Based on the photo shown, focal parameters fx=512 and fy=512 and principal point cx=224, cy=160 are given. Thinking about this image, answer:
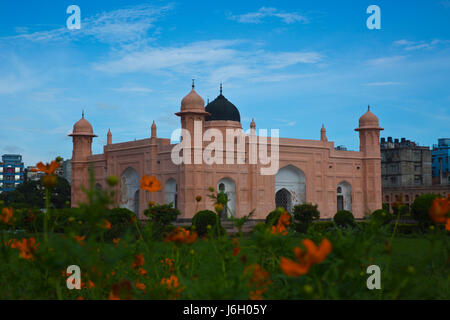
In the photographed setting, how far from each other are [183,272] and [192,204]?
48.1 ft

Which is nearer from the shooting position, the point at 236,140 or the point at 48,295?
the point at 48,295

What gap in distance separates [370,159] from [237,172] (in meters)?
6.65

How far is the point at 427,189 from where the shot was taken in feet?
88.1

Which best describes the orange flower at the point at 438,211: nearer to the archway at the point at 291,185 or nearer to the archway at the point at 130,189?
the archway at the point at 291,185

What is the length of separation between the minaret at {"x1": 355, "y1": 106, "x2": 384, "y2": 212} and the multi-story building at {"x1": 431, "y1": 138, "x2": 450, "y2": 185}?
1132cm

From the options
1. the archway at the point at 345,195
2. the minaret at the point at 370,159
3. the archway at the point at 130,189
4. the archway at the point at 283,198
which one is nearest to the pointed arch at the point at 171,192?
the archway at the point at 130,189

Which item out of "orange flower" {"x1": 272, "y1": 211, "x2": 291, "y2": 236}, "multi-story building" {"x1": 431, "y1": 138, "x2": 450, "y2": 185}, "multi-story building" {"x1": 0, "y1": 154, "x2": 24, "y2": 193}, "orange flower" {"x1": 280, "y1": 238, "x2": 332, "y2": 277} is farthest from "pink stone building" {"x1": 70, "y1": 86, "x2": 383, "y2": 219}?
"multi-story building" {"x1": 0, "y1": 154, "x2": 24, "y2": 193}

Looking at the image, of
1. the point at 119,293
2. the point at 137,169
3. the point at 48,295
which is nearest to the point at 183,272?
the point at 48,295

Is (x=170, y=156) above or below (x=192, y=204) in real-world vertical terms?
above

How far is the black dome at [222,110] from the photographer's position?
20094 mm

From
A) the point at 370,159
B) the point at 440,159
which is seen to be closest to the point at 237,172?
the point at 370,159

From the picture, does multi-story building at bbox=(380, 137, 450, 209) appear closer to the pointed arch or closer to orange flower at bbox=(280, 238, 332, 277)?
the pointed arch

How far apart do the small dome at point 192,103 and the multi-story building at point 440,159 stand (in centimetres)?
1943
